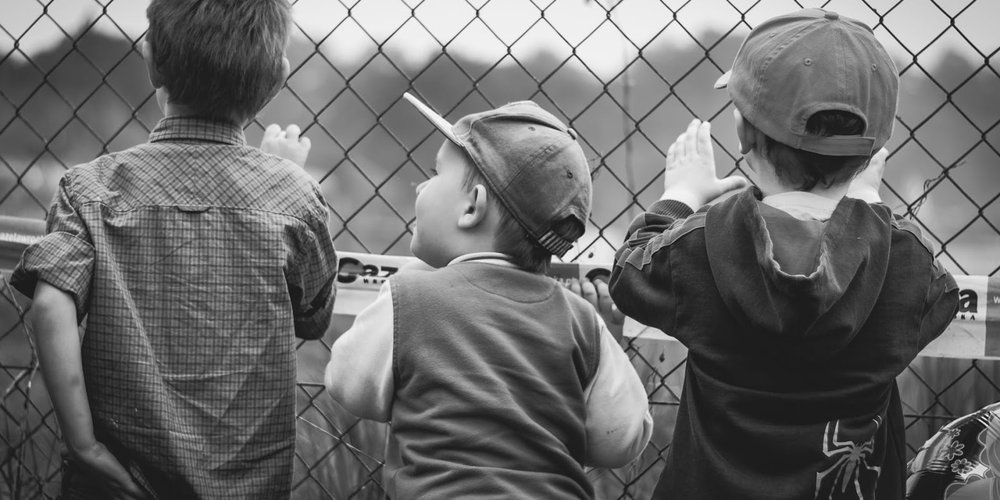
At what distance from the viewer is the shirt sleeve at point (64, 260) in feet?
5.98

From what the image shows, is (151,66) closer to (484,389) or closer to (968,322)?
(484,389)

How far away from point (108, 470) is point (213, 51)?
2.69 feet

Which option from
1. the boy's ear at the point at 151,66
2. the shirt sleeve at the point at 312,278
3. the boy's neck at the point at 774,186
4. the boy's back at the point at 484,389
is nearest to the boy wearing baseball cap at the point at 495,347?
the boy's back at the point at 484,389

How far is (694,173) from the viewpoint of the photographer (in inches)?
80.3

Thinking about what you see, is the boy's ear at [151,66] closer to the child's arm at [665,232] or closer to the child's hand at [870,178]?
the child's arm at [665,232]

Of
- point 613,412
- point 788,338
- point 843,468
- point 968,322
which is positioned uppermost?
point 788,338

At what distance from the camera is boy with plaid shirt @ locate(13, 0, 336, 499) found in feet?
6.09

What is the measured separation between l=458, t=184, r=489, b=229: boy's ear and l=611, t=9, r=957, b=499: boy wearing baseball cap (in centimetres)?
30

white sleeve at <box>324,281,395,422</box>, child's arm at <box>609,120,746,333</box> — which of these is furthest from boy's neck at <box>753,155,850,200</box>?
white sleeve at <box>324,281,395,422</box>

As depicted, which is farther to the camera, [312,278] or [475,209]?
[312,278]

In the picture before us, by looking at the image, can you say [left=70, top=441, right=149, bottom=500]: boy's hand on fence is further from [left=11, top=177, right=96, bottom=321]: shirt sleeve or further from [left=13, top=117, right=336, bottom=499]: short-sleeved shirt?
[left=11, top=177, right=96, bottom=321]: shirt sleeve

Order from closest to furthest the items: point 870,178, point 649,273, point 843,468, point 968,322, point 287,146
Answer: point 843,468 < point 649,273 < point 870,178 < point 287,146 < point 968,322

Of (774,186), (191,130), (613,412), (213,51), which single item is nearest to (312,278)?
(191,130)

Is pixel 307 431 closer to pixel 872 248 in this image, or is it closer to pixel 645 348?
pixel 645 348
